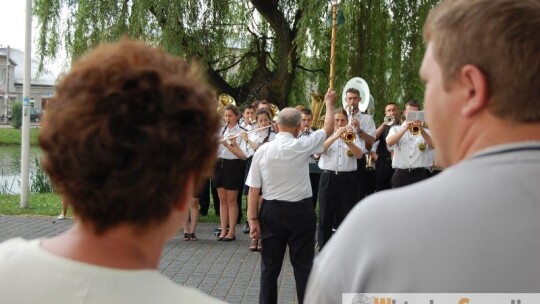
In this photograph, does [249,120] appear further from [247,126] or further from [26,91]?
[26,91]

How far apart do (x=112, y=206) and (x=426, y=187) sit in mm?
660

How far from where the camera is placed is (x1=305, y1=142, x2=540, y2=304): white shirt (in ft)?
4.82

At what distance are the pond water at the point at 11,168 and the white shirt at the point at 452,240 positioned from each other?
45.1 feet

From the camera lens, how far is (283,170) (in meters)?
6.91

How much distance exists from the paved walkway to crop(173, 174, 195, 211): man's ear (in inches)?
216

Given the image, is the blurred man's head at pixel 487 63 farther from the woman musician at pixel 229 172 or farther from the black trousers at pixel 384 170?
the black trousers at pixel 384 170

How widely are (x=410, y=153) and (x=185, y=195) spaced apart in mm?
9542

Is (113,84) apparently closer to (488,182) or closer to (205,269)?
(488,182)

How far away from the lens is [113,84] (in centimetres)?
154

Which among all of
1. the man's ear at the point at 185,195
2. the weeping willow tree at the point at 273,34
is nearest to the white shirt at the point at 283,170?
the man's ear at the point at 185,195

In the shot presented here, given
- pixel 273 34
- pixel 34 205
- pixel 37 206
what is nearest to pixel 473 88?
pixel 37 206

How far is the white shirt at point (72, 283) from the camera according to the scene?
4.91ft

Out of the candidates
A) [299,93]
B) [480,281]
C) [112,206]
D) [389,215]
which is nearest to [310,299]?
[389,215]

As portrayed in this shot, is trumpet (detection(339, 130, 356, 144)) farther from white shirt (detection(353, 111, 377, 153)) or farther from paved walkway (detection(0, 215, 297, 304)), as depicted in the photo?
paved walkway (detection(0, 215, 297, 304))
